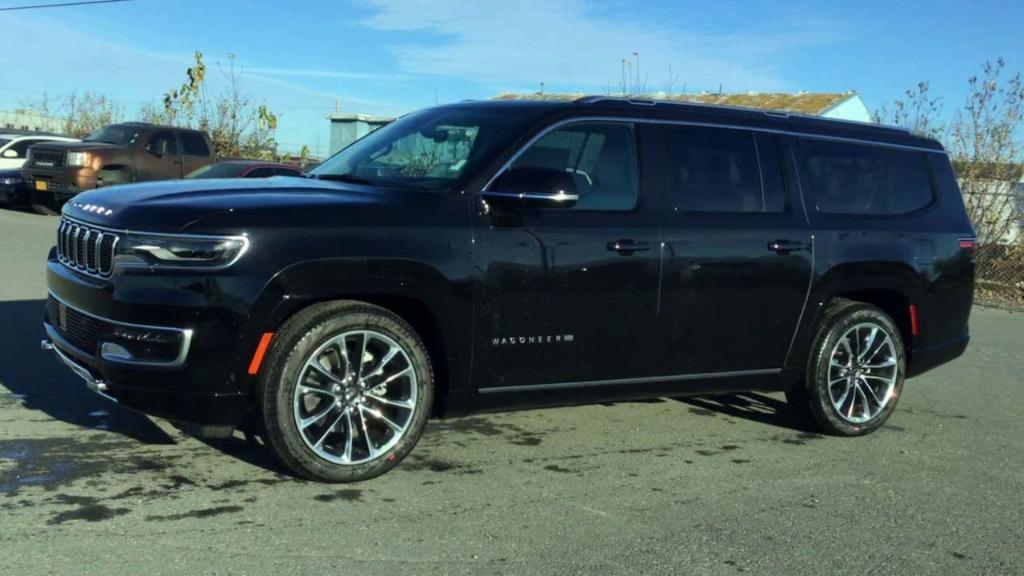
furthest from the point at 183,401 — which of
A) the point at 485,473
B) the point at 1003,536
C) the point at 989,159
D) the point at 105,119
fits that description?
the point at 105,119

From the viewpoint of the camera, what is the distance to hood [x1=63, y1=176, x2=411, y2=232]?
4.43 meters

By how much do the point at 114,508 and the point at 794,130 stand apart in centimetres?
447

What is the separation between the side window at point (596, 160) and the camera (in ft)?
17.6

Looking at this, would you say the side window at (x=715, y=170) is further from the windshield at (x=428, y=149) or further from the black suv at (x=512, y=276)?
the windshield at (x=428, y=149)

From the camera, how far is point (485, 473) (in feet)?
17.2

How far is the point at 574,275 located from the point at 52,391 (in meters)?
3.59

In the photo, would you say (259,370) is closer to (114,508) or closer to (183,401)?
(183,401)

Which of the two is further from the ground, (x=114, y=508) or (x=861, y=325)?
(x=861, y=325)

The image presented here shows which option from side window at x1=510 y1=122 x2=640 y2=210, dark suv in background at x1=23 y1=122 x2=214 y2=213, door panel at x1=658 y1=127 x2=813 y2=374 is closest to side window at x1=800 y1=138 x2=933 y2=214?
door panel at x1=658 y1=127 x2=813 y2=374

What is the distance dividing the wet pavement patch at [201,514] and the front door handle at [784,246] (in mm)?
3345


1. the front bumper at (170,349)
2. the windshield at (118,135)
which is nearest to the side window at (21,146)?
the windshield at (118,135)

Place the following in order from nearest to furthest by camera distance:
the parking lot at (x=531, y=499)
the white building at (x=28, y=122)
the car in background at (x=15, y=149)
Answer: the parking lot at (x=531, y=499) → the car in background at (x=15, y=149) → the white building at (x=28, y=122)

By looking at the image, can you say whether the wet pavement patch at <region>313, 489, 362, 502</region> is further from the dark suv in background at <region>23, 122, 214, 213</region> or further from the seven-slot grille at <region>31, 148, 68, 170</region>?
the seven-slot grille at <region>31, 148, 68, 170</region>

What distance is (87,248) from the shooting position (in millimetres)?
4770
